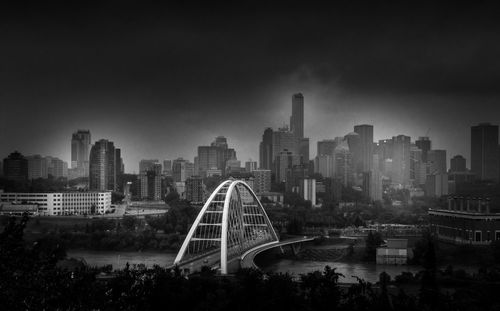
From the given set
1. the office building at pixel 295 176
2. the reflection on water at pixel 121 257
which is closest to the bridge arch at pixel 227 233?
the reflection on water at pixel 121 257

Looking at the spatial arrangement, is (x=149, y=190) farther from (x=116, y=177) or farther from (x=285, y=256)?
(x=285, y=256)

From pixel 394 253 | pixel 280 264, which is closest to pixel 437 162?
pixel 394 253

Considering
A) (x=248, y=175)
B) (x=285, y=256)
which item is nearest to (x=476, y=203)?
(x=285, y=256)

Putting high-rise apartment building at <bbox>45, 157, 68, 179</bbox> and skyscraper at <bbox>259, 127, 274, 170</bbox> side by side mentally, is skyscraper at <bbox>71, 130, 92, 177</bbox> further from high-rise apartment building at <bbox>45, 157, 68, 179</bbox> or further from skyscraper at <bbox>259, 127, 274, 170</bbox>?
skyscraper at <bbox>259, 127, 274, 170</bbox>

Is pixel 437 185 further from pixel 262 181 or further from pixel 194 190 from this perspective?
pixel 194 190

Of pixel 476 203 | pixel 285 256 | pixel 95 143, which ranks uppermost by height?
pixel 95 143

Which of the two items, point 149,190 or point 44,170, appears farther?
point 149,190
